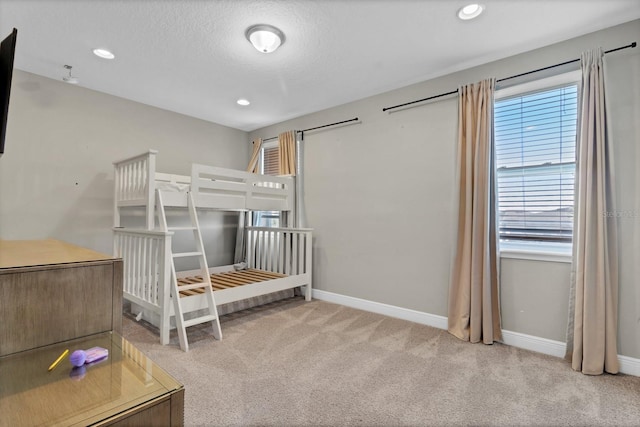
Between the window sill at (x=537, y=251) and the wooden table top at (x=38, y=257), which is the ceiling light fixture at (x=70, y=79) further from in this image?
the window sill at (x=537, y=251)

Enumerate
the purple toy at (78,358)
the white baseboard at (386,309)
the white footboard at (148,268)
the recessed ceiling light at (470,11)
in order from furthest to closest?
the white baseboard at (386,309) < the white footboard at (148,268) < the recessed ceiling light at (470,11) < the purple toy at (78,358)

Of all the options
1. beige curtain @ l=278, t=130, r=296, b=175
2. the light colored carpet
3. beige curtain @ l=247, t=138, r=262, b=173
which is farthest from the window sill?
beige curtain @ l=247, t=138, r=262, b=173

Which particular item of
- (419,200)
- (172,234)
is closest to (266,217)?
(172,234)

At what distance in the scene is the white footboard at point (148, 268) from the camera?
2418mm

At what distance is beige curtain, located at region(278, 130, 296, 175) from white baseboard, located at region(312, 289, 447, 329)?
159cm

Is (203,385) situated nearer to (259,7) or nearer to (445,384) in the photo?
(445,384)

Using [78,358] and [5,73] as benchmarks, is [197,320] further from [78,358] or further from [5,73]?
[5,73]

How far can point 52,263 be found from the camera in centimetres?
94

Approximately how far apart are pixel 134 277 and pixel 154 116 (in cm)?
203

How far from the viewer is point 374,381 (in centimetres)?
191

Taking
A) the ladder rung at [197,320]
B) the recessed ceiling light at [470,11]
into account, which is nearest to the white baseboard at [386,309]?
the ladder rung at [197,320]

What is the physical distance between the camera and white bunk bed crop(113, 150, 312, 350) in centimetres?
258

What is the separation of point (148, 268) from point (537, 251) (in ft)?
10.6

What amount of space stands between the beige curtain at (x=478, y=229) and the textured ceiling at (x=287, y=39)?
48cm
